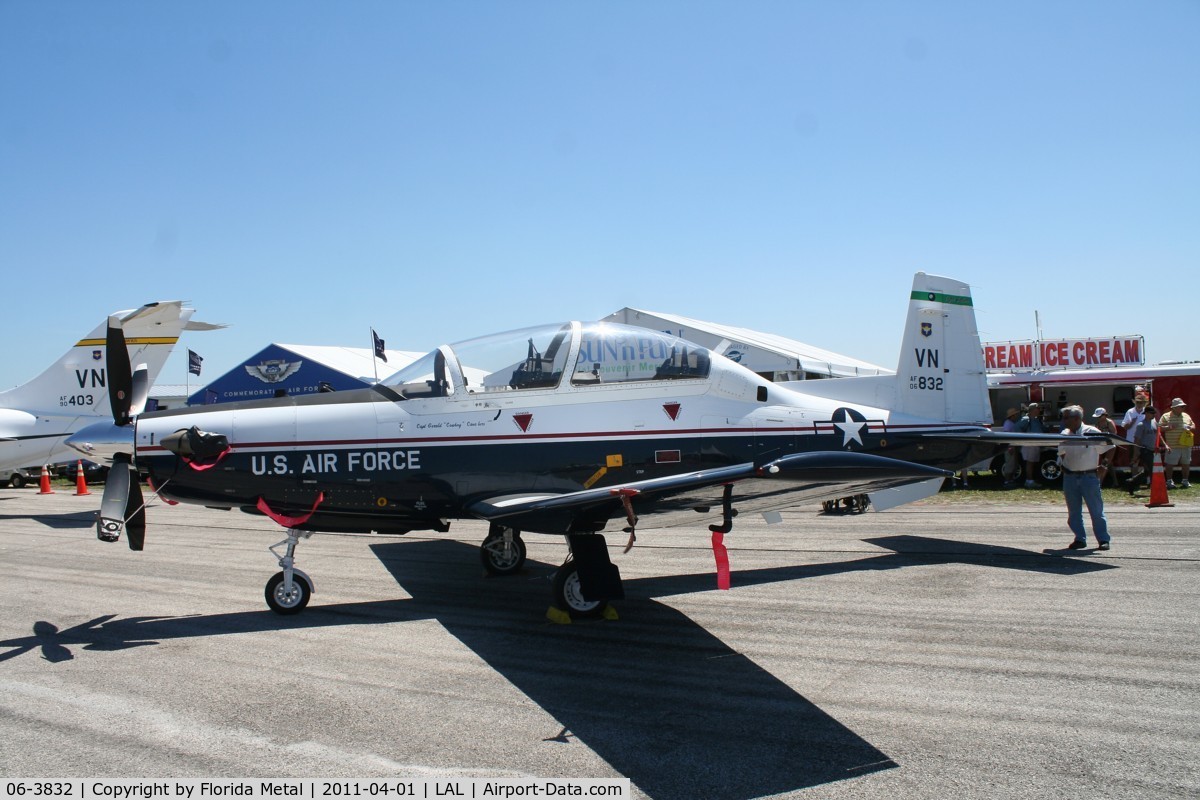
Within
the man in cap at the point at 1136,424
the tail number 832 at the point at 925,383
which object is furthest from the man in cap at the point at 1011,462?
the tail number 832 at the point at 925,383

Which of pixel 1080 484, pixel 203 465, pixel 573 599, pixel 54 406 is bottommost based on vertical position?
pixel 573 599

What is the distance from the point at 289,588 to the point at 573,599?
2.46 meters

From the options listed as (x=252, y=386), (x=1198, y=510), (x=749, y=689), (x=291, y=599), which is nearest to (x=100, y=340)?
(x=252, y=386)

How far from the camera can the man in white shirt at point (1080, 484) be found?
872cm

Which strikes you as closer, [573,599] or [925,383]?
[573,599]

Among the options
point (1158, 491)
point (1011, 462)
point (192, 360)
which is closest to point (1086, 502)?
point (1158, 491)

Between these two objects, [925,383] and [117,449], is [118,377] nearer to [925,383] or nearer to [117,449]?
[117,449]

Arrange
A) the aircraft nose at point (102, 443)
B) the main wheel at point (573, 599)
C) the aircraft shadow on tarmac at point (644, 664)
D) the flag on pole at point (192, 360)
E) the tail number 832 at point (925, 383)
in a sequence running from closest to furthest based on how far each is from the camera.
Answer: the aircraft shadow on tarmac at point (644, 664) < the aircraft nose at point (102, 443) < the main wheel at point (573, 599) < the tail number 832 at point (925, 383) < the flag on pole at point (192, 360)

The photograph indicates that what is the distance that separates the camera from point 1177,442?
15.2m

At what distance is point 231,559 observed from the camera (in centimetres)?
1007

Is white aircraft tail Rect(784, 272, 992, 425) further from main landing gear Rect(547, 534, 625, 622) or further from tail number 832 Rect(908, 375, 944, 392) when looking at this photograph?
main landing gear Rect(547, 534, 625, 622)

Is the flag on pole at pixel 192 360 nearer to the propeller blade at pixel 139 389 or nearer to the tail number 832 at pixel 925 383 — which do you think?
the propeller blade at pixel 139 389

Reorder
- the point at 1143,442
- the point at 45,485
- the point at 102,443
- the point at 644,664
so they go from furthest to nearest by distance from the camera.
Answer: the point at 45,485 → the point at 1143,442 → the point at 102,443 → the point at 644,664

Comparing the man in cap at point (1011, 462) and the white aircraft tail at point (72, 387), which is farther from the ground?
the white aircraft tail at point (72, 387)
